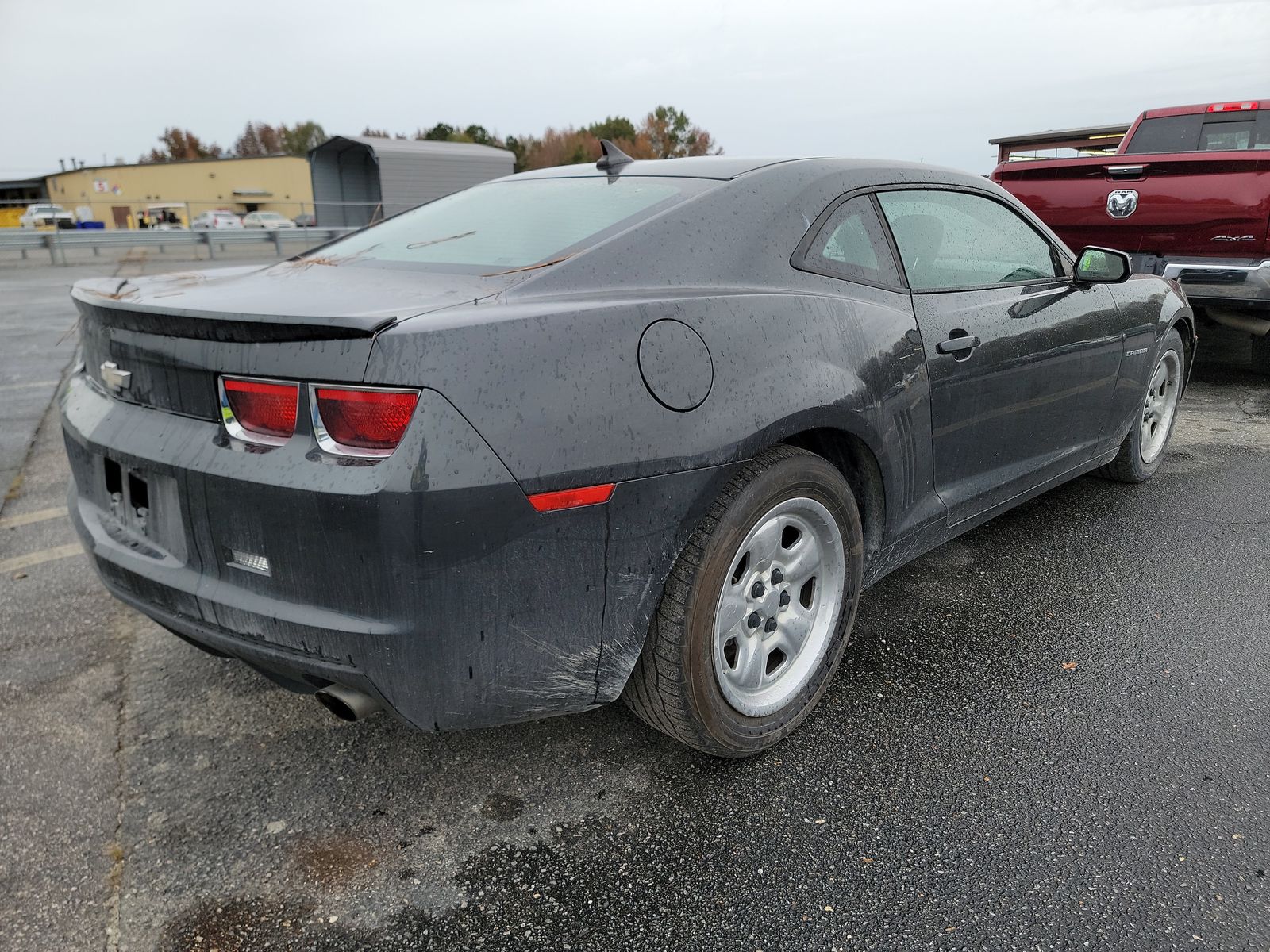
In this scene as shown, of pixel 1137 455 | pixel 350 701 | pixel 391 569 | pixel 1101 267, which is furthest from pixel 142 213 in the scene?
pixel 391 569

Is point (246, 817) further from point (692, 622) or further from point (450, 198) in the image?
point (450, 198)

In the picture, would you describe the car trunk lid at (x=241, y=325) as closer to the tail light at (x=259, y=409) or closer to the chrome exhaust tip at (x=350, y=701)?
the tail light at (x=259, y=409)

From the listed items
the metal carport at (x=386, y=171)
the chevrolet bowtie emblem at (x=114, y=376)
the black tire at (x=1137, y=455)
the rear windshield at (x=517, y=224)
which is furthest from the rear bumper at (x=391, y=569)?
the metal carport at (x=386, y=171)

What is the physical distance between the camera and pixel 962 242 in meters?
3.10

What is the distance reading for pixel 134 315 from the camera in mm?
2113

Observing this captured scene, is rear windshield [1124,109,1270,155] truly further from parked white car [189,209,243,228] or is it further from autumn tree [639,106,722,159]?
autumn tree [639,106,722,159]

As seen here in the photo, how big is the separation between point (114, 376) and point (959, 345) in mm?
2306

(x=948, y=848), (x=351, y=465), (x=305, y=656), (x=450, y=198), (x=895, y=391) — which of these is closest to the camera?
(x=351, y=465)

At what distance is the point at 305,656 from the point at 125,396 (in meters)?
0.83

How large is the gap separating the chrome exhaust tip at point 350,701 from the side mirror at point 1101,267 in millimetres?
2944

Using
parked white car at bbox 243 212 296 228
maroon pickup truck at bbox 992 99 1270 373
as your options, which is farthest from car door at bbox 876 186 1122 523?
parked white car at bbox 243 212 296 228

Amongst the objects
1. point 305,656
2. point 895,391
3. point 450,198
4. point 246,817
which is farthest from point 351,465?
point 450,198

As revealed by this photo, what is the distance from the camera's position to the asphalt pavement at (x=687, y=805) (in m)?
1.88

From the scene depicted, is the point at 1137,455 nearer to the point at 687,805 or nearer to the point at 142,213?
the point at 687,805
